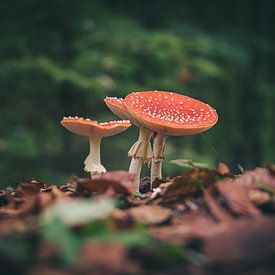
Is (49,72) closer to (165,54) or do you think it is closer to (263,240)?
(165,54)

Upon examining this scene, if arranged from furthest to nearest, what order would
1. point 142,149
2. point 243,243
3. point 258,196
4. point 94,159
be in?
point 94,159 < point 142,149 < point 258,196 < point 243,243

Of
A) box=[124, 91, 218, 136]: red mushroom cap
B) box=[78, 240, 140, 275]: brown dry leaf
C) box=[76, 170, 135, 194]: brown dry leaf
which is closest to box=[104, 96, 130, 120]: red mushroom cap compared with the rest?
box=[124, 91, 218, 136]: red mushroom cap

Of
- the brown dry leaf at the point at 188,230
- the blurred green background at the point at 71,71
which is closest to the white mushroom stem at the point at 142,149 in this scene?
the brown dry leaf at the point at 188,230

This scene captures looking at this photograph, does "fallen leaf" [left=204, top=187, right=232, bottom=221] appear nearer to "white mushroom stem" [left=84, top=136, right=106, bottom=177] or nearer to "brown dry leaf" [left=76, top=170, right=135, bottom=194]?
"brown dry leaf" [left=76, top=170, right=135, bottom=194]

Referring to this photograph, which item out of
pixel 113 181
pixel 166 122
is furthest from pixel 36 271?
pixel 166 122

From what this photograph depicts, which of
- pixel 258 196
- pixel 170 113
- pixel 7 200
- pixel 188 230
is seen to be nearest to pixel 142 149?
pixel 170 113

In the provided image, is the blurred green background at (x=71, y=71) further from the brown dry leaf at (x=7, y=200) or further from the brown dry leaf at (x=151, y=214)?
the brown dry leaf at (x=151, y=214)

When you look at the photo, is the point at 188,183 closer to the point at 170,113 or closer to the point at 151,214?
the point at 151,214
